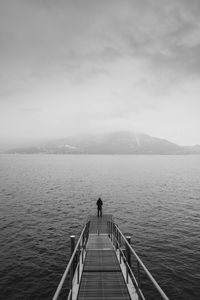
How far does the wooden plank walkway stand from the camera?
839 cm

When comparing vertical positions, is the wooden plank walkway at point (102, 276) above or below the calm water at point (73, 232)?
above

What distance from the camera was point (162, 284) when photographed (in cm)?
1429

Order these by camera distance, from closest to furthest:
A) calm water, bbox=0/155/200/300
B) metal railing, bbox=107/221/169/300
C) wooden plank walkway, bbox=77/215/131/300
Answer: metal railing, bbox=107/221/169/300, wooden plank walkway, bbox=77/215/131/300, calm water, bbox=0/155/200/300

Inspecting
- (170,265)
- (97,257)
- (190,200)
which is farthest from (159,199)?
(97,257)

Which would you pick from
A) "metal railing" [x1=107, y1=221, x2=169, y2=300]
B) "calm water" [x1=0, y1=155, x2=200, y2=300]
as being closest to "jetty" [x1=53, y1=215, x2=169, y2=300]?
"metal railing" [x1=107, y1=221, x2=169, y2=300]

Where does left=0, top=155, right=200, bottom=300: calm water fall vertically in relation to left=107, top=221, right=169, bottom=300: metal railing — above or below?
below

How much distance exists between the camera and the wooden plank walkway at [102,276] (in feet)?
27.5

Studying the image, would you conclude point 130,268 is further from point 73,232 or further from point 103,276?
point 73,232

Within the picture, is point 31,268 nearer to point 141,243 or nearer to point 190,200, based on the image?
point 141,243

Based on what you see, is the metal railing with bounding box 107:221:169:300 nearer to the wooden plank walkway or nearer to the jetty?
the jetty

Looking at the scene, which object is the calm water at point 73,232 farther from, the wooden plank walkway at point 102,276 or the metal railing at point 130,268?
the wooden plank walkway at point 102,276

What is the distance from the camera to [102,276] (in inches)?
395

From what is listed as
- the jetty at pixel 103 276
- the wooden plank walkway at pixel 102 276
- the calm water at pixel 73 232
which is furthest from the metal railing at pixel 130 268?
the calm water at pixel 73 232

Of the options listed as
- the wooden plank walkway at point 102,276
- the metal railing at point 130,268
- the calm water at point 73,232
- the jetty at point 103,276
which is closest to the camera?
the metal railing at point 130,268
